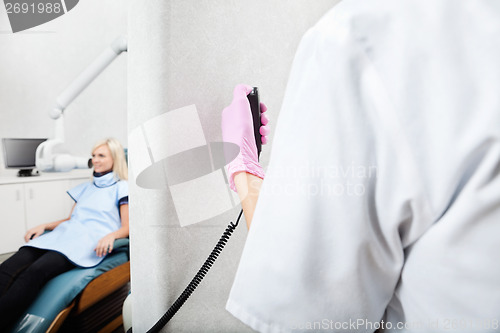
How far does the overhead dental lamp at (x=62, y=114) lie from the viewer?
1.06m

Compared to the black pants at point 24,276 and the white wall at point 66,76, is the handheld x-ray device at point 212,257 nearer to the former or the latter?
the black pants at point 24,276

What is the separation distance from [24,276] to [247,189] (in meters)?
1.39

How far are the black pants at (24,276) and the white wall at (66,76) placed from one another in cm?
171

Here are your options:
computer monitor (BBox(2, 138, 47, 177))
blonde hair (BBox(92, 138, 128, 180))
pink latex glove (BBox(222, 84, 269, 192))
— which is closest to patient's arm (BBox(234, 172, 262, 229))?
pink latex glove (BBox(222, 84, 269, 192))

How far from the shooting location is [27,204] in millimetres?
2416

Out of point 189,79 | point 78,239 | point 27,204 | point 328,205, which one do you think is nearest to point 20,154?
point 27,204

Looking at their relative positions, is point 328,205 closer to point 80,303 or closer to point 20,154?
point 80,303

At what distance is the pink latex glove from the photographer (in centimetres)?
57

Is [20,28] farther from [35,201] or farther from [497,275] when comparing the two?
[497,275]

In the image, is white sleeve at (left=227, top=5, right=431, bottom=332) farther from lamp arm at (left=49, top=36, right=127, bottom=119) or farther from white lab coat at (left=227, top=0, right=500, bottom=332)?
lamp arm at (left=49, top=36, right=127, bottom=119)

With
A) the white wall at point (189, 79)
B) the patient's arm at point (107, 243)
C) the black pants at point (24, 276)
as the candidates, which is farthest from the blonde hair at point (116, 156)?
the white wall at point (189, 79)

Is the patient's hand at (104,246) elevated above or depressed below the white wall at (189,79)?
below

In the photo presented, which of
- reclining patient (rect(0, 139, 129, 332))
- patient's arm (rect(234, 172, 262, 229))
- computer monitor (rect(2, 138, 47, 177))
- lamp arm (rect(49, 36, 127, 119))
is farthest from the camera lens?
computer monitor (rect(2, 138, 47, 177))

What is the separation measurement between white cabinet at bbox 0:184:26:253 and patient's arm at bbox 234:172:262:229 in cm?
254
